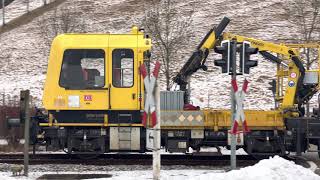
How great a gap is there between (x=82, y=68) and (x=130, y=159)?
2900 mm

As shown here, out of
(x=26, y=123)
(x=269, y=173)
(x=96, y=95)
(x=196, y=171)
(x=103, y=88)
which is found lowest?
(x=196, y=171)

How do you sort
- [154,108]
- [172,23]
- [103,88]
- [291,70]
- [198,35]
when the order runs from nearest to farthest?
[154,108], [103,88], [291,70], [172,23], [198,35]

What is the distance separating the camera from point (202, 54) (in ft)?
54.1

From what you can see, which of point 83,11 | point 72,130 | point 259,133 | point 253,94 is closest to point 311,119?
point 259,133

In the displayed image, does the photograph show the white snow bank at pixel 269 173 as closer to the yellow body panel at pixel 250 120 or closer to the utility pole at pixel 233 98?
the utility pole at pixel 233 98

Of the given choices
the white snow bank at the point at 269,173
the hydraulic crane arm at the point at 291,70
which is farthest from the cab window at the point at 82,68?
the white snow bank at the point at 269,173

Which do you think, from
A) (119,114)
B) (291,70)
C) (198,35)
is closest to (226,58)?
(119,114)

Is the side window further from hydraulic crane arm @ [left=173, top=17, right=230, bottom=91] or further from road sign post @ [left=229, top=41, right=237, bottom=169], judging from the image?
road sign post @ [left=229, top=41, right=237, bottom=169]

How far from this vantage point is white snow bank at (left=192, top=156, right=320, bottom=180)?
10.4 meters

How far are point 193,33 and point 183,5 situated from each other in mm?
10520

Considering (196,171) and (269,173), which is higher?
(269,173)

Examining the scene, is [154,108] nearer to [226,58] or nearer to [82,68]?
[226,58]

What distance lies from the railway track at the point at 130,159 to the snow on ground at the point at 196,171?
70cm

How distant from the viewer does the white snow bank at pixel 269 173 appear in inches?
408
